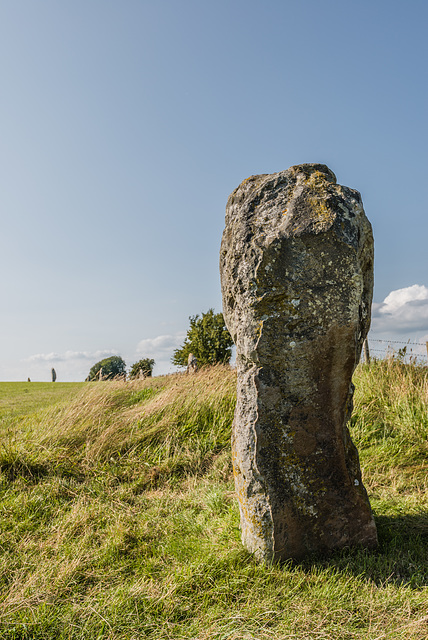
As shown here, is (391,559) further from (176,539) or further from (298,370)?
(176,539)

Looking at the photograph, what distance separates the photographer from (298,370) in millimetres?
3396

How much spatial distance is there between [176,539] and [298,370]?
202 cm

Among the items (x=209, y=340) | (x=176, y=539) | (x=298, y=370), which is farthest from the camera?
(x=209, y=340)

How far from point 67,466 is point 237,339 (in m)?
3.96

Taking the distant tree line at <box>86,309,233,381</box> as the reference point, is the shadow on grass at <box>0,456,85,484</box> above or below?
below

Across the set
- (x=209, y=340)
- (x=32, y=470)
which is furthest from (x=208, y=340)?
(x=32, y=470)

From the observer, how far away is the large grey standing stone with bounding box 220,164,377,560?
3.39 meters

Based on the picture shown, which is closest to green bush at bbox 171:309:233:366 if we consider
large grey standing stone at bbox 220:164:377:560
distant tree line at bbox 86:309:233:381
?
distant tree line at bbox 86:309:233:381

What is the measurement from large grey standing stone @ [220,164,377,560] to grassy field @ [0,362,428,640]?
406mm

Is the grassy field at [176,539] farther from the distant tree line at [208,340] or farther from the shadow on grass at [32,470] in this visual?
the distant tree line at [208,340]

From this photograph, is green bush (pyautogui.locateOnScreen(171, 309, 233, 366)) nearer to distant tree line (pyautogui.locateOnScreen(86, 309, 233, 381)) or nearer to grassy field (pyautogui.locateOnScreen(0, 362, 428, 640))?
distant tree line (pyautogui.locateOnScreen(86, 309, 233, 381))

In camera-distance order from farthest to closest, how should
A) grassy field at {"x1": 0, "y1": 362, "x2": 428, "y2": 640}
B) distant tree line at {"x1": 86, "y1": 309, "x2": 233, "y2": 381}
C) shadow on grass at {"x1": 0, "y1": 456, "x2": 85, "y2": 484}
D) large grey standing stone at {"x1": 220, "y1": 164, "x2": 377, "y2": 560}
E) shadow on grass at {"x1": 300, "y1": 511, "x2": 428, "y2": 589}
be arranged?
distant tree line at {"x1": 86, "y1": 309, "x2": 233, "y2": 381}
shadow on grass at {"x1": 0, "y1": 456, "x2": 85, "y2": 484}
large grey standing stone at {"x1": 220, "y1": 164, "x2": 377, "y2": 560}
shadow on grass at {"x1": 300, "y1": 511, "x2": 428, "y2": 589}
grassy field at {"x1": 0, "y1": 362, "x2": 428, "y2": 640}

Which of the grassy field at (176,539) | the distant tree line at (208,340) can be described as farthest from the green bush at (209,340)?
the grassy field at (176,539)

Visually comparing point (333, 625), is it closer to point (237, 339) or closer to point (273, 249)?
point (237, 339)
